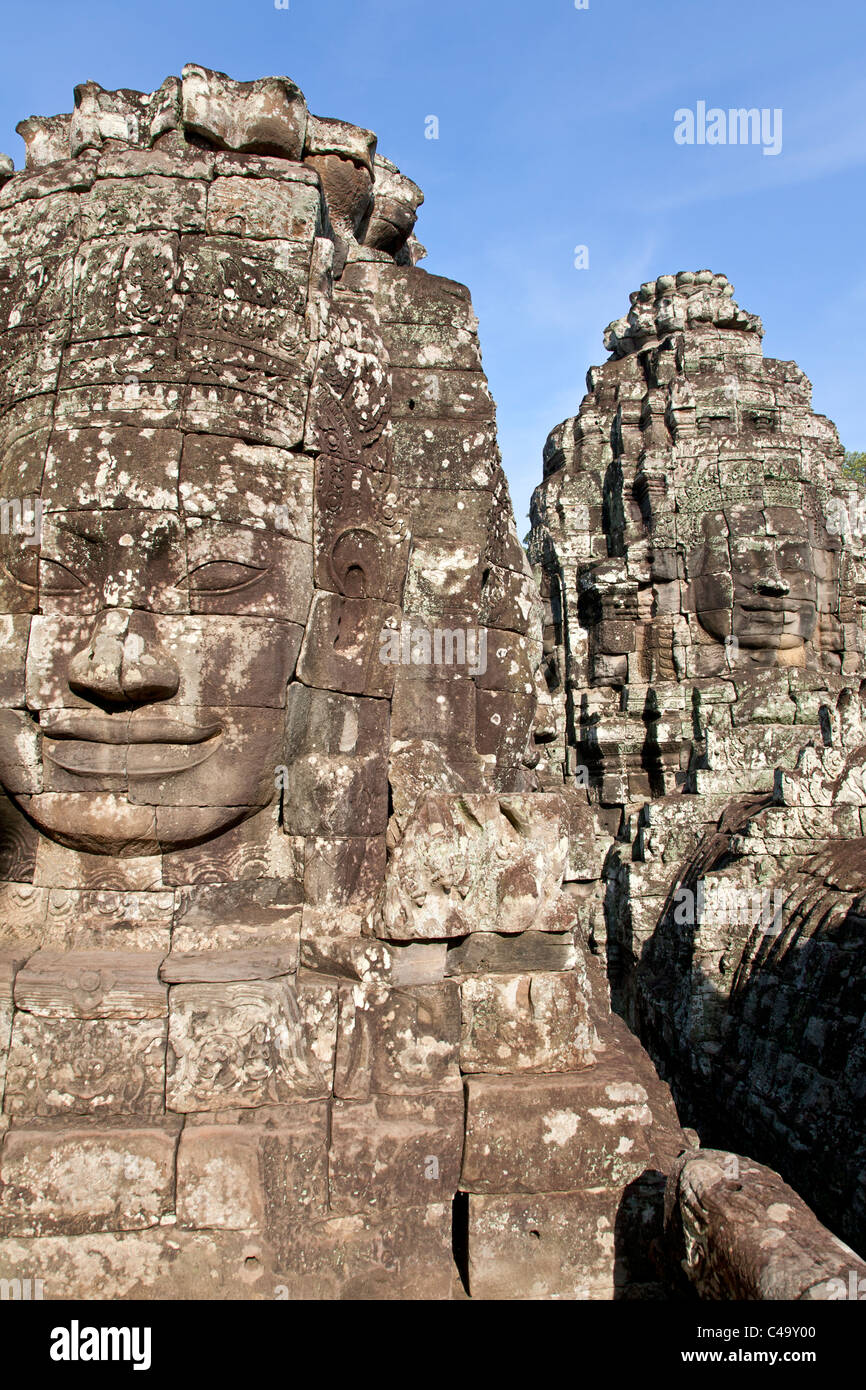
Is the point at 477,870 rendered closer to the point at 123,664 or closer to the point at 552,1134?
the point at 552,1134

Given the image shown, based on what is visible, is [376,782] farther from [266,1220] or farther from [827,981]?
[827,981]

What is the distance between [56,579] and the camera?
3471mm

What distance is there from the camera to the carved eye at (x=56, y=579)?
3467mm

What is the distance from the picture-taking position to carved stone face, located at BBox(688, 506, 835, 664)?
15039 millimetres

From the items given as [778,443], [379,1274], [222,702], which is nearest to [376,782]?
[222,702]

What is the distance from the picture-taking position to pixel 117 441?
3.46 meters

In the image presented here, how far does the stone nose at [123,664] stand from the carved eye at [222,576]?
0.22 metres

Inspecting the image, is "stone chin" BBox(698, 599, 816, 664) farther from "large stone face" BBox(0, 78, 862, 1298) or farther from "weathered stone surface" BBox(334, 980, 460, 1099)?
"weathered stone surface" BBox(334, 980, 460, 1099)

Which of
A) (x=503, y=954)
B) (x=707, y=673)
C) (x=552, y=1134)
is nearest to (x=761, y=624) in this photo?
(x=707, y=673)

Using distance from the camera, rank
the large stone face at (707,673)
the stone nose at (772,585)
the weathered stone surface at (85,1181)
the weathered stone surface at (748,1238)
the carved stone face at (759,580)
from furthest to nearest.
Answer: the carved stone face at (759,580)
the stone nose at (772,585)
the large stone face at (707,673)
the weathered stone surface at (85,1181)
the weathered stone surface at (748,1238)

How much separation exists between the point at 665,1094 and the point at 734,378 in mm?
14705

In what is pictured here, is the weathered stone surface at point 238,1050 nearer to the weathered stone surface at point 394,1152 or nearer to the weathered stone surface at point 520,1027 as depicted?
the weathered stone surface at point 394,1152

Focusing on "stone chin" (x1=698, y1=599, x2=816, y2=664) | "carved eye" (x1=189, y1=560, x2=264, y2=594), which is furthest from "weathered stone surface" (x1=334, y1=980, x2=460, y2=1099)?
"stone chin" (x1=698, y1=599, x2=816, y2=664)

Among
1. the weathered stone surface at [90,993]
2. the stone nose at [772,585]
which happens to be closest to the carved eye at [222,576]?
the weathered stone surface at [90,993]
